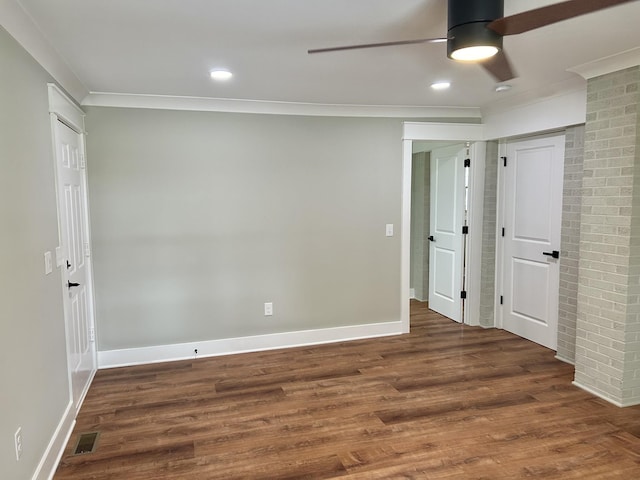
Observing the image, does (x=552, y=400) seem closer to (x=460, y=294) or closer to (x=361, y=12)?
(x=460, y=294)

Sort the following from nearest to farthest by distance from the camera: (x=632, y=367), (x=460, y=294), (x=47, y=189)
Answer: (x=47, y=189) → (x=632, y=367) → (x=460, y=294)

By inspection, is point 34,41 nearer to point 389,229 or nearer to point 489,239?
point 389,229

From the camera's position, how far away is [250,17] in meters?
2.13

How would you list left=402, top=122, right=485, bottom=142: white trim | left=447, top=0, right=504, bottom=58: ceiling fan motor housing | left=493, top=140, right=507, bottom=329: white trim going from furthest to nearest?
left=493, top=140, right=507, bottom=329: white trim
left=402, top=122, right=485, bottom=142: white trim
left=447, top=0, right=504, bottom=58: ceiling fan motor housing

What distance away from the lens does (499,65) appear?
2018 millimetres

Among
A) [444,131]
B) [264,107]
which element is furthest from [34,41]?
[444,131]

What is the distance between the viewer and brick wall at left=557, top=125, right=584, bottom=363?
372 cm

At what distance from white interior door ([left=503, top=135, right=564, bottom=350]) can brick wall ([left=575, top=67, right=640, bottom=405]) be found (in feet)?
2.89

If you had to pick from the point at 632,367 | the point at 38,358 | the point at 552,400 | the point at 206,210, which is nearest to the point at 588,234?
the point at 632,367

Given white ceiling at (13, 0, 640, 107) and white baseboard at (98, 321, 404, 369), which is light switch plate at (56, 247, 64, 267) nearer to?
white ceiling at (13, 0, 640, 107)

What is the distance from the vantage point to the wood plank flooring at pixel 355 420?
2359 mm

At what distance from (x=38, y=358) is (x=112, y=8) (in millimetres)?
1831

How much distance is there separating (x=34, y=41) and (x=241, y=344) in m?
2.93

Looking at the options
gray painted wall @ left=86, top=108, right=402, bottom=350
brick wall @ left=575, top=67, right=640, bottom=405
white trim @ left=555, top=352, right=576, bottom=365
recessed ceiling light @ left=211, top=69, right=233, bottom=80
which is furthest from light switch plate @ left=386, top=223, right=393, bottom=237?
recessed ceiling light @ left=211, top=69, right=233, bottom=80
